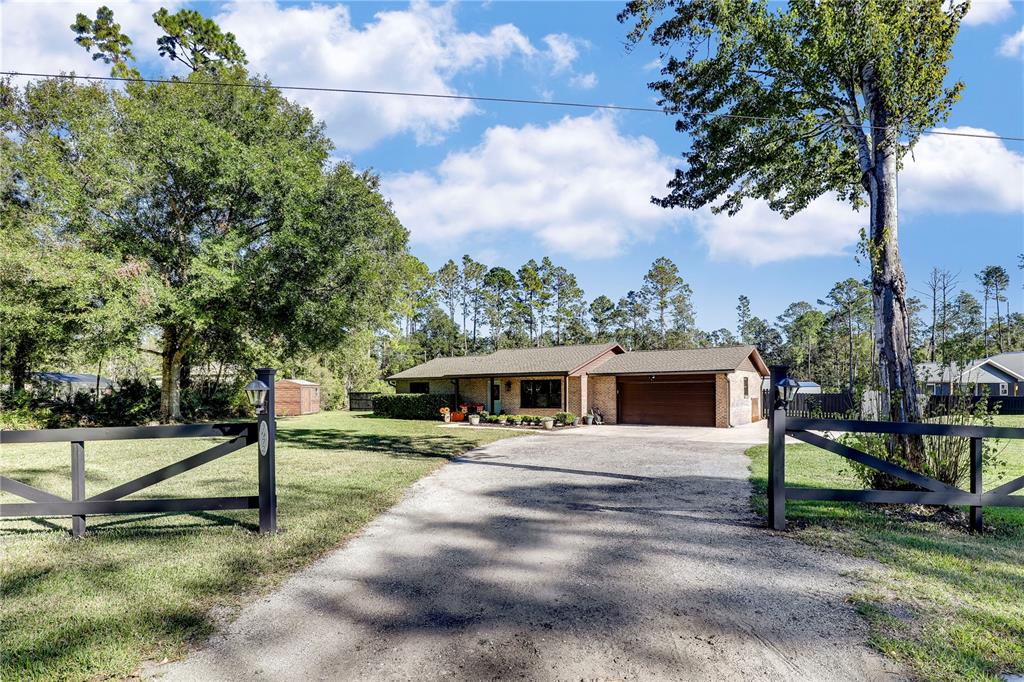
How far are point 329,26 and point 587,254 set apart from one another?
2218 cm

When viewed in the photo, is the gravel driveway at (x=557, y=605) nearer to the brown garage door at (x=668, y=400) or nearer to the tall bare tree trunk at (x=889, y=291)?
the tall bare tree trunk at (x=889, y=291)

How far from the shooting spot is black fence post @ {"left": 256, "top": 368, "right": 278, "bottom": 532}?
486cm

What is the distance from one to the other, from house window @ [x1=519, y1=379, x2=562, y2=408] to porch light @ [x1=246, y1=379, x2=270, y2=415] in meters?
18.0

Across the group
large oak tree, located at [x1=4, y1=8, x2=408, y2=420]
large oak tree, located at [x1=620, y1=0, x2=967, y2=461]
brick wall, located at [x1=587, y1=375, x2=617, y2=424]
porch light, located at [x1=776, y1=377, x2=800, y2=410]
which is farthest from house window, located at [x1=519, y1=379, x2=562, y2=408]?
porch light, located at [x1=776, y1=377, x2=800, y2=410]

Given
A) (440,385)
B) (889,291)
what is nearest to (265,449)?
(889,291)

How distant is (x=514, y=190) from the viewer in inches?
688

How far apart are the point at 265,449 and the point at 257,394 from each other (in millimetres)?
565

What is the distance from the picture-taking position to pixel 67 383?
23.8 m

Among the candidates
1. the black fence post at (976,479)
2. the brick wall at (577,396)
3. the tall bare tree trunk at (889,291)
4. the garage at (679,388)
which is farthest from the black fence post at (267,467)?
the garage at (679,388)

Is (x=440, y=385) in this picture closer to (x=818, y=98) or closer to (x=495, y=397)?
(x=495, y=397)

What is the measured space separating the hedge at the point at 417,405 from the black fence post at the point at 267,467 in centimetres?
1944

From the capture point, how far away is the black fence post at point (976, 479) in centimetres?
495

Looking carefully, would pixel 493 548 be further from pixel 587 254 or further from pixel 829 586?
pixel 587 254

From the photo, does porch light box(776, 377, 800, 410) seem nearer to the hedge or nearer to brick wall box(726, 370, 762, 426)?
brick wall box(726, 370, 762, 426)
